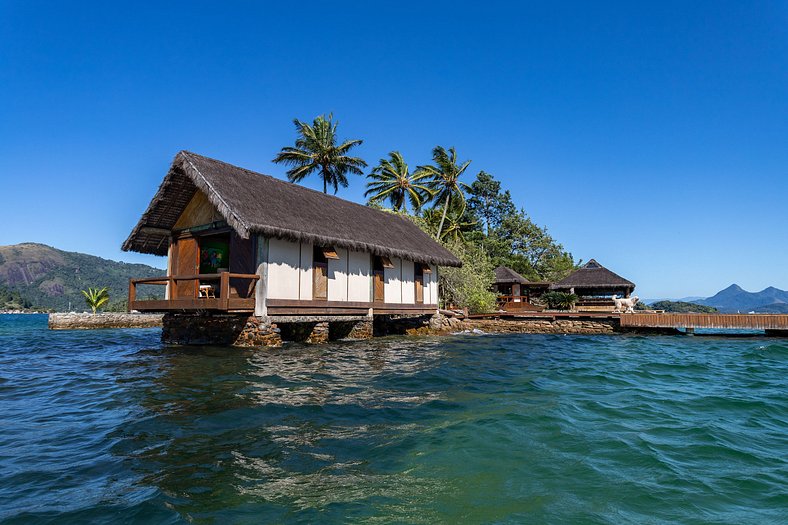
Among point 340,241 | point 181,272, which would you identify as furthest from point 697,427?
point 181,272

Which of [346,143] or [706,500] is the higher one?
[346,143]

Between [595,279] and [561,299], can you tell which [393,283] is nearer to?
[561,299]

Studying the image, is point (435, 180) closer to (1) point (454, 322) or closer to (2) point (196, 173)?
(1) point (454, 322)

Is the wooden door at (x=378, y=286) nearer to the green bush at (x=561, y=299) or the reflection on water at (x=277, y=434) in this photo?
the reflection on water at (x=277, y=434)

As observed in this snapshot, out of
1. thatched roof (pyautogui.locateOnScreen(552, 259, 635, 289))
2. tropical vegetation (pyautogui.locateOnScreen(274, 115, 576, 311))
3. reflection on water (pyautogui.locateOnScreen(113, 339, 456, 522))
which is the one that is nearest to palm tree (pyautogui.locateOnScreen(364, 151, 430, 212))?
tropical vegetation (pyautogui.locateOnScreen(274, 115, 576, 311))

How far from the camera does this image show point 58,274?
171875 millimetres

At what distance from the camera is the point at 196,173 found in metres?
13.9

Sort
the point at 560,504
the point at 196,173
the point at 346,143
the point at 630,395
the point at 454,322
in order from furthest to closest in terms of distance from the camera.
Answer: the point at 346,143 → the point at 454,322 → the point at 196,173 → the point at 630,395 → the point at 560,504

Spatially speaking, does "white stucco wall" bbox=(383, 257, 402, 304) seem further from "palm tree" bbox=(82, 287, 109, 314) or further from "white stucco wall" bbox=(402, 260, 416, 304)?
"palm tree" bbox=(82, 287, 109, 314)

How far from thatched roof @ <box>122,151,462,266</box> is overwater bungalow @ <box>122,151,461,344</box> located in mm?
42

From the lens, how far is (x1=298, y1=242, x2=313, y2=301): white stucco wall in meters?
15.1

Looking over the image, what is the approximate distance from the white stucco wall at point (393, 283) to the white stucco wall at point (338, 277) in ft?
8.77

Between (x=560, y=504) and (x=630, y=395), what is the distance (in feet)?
Result: 17.6

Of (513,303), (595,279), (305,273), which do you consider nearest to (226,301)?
(305,273)
